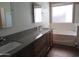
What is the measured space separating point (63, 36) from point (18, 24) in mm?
586

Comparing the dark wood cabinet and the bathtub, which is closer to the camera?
the dark wood cabinet

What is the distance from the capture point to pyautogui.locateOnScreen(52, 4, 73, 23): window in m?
1.29

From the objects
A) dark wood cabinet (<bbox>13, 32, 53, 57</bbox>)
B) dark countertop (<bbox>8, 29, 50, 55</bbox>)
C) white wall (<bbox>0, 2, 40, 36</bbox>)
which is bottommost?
dark wood cabinet (<bbox>13, 32, 53, 57</bbox>)

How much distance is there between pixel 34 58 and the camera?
1.30 metres

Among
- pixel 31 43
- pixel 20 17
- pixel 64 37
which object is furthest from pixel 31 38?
pixel 64 37

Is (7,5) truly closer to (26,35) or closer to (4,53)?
(26,35)

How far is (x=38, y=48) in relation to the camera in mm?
1295

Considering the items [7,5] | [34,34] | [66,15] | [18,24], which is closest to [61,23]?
[66,15]

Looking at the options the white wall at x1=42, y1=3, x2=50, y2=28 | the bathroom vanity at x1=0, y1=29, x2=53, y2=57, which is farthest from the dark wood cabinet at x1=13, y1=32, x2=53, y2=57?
the white wall at x1=42, y1=3, x2=50, y2=28

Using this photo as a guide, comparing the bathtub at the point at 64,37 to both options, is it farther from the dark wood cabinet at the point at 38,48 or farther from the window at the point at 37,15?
the window at the point at 37,15

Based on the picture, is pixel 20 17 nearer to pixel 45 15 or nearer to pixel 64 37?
pixel 45 15

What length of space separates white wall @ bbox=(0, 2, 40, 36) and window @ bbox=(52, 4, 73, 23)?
0.31m

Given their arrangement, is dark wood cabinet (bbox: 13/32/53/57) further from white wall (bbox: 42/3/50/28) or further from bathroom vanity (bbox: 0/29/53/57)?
white wall (bbox: 42/3/50/28)

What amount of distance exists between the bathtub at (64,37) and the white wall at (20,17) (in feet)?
1.16
